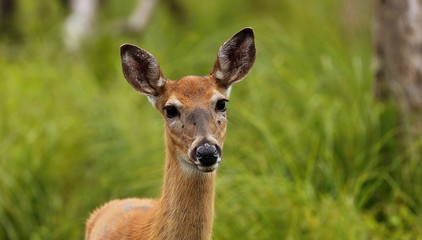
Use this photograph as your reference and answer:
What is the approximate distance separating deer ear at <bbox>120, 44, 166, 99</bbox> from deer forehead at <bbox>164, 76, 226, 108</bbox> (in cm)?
13

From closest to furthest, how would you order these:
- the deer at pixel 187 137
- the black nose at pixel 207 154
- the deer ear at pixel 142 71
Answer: the black nose at pixel 207 154
the deer at pixel 187 137
the deer ear at pixel 142 71

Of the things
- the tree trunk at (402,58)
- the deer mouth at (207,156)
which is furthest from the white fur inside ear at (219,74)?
the tree trunk at (402,58)

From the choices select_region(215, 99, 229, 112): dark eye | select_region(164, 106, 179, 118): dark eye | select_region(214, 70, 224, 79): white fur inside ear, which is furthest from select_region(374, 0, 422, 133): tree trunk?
select_region(164, 106, 179, 118): dark eye

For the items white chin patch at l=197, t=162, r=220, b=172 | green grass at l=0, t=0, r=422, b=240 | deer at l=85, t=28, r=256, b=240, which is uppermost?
green grass at l=0, t=0, r=422, b=240

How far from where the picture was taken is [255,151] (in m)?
7.24

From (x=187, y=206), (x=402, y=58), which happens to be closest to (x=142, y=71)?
(x=187, y=206)

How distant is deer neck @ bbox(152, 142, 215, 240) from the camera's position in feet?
15.7

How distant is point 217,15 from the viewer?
13.3 m

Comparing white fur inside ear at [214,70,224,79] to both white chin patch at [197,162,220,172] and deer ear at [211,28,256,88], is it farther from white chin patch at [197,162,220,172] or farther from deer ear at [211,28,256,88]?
white chin patch at [197,162,220,172]

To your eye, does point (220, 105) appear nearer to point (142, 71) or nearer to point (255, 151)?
point (142, 71)

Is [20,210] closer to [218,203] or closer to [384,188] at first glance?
[218,203]

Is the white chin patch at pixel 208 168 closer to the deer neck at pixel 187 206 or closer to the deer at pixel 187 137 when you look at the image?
the deer at pixel 187 137

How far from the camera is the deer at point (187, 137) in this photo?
4676mm

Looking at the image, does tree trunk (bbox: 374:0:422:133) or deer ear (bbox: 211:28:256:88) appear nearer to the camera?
deer ear (bbox: 211:28:256:88)
